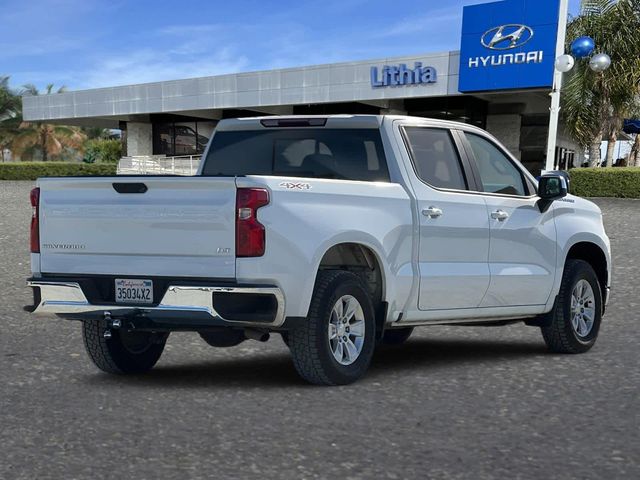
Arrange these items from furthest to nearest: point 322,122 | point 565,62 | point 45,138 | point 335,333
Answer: point 45,138 < point 565,62 < point 322,122 < point 335,333

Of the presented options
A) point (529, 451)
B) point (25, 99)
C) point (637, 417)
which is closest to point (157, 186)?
point (529, 451)

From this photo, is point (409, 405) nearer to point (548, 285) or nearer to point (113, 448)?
point (113, 448)

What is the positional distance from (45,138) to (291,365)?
2819 inches

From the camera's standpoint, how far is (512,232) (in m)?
7.28

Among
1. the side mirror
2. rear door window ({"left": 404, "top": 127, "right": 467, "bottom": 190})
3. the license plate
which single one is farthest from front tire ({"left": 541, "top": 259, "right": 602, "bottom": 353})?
the license plate

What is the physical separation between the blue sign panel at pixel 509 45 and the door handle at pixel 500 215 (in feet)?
98.3

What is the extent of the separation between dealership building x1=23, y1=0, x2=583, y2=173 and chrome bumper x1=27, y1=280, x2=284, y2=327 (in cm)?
2706

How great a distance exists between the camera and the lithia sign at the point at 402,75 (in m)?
40.5

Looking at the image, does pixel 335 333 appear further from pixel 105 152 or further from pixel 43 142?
pixel 43 142

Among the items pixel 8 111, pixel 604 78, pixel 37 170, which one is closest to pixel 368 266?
pixel 604 78

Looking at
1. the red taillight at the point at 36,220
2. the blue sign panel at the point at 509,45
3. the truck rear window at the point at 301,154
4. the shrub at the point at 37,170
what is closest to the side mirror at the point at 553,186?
the truck rear window at the point at 301,154

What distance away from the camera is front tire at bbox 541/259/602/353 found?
7.67m

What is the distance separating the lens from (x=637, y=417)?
17.5 ft

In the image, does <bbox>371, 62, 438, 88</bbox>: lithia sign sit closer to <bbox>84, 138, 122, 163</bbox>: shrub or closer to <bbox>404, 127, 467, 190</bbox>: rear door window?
<bbox>84, 138, 122, 163</bbox>: shrub
